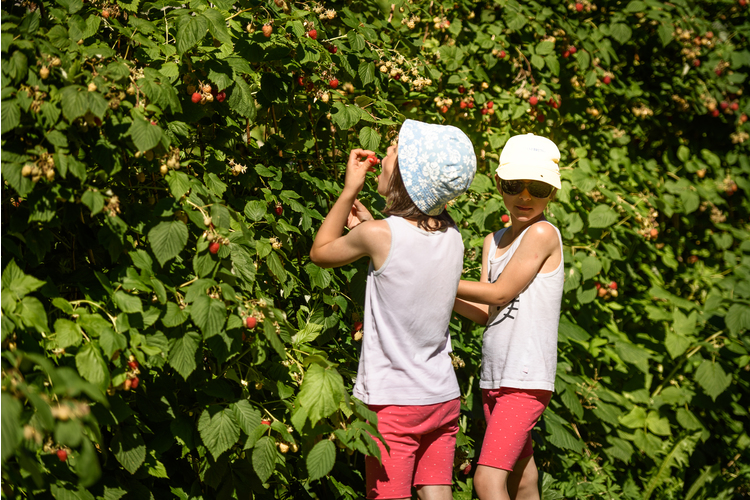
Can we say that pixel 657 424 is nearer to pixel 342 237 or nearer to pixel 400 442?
pixel 400 442

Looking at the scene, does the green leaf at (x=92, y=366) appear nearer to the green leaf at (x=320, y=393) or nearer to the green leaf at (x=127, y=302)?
the green leaf at (x=127, y=302)

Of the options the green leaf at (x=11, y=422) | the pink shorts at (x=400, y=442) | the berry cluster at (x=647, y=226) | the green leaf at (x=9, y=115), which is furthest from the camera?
the berry cluster at (x=647, y=226)

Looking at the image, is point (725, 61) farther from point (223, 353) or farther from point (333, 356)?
point (223, 353)

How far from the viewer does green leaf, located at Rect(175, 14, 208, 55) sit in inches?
70.2

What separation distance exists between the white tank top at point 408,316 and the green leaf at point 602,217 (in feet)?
5.97

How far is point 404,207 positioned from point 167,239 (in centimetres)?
66

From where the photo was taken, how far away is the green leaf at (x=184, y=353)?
157 cm

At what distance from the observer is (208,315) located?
1514mm

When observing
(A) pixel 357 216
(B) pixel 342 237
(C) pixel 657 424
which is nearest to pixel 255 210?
(A) pixel 357 216

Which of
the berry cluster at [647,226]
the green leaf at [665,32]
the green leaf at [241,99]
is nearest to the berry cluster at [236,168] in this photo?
the green leaf at [241,99]

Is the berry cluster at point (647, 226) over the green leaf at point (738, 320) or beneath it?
over

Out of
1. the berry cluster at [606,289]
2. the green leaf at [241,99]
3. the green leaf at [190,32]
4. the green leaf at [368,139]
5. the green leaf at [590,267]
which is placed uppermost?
the green leaf at [190,32]

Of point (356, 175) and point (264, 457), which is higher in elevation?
point (356, 175)

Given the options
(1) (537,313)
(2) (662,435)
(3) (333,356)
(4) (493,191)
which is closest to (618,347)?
(2) (662,435)
